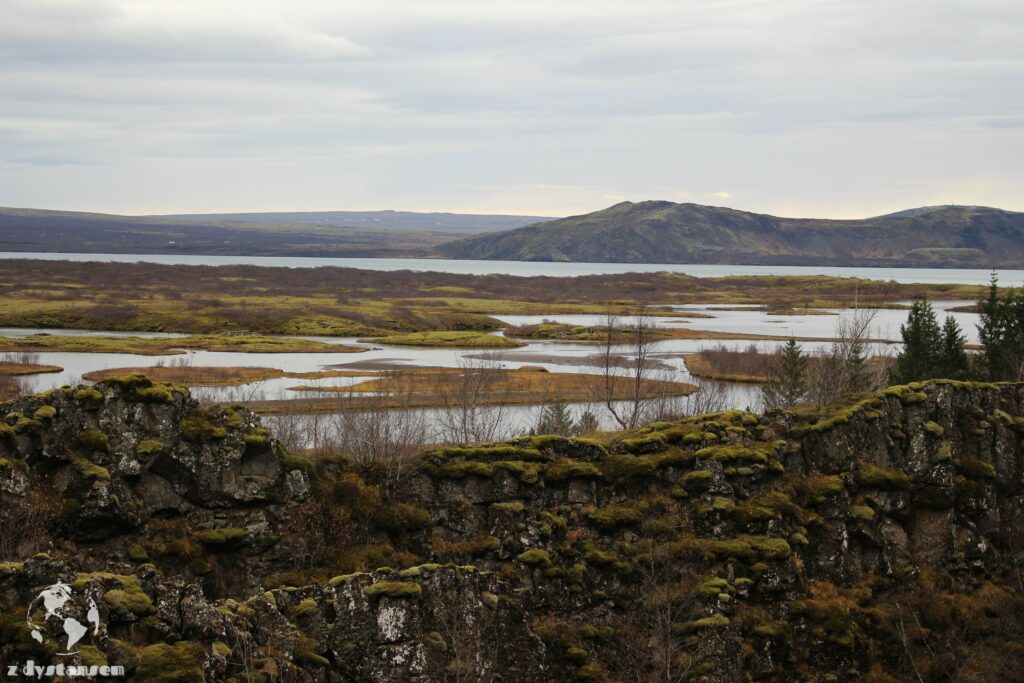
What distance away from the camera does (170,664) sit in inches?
698

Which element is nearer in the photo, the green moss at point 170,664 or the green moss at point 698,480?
the green moss at point 170,664

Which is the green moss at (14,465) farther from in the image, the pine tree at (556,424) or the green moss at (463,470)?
the pine tree at (556,424)

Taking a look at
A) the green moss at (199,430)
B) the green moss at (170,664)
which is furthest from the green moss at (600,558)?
the green moss at (170,664)

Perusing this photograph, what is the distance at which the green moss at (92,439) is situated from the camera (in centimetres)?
2597

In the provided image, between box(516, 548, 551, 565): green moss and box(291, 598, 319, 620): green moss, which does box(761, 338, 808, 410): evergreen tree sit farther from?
box(291, 598, 319, 620): green moss

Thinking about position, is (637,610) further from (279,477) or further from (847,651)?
Result: (279,477)

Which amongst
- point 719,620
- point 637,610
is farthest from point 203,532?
point 719,620

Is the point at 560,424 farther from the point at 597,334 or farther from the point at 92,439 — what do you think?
the point at 597,334

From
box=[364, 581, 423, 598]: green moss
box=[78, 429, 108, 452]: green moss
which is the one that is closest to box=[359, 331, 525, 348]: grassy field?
box=[78, 429, 108, 452]: green moss

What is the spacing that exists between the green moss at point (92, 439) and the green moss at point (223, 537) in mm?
3632

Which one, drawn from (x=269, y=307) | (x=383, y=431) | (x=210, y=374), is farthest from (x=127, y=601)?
(x=269, y=307)

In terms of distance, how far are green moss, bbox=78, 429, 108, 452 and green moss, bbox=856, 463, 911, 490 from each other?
2310 centimetres

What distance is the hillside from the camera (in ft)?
76.0

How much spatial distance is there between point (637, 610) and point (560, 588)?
7.39 ft
